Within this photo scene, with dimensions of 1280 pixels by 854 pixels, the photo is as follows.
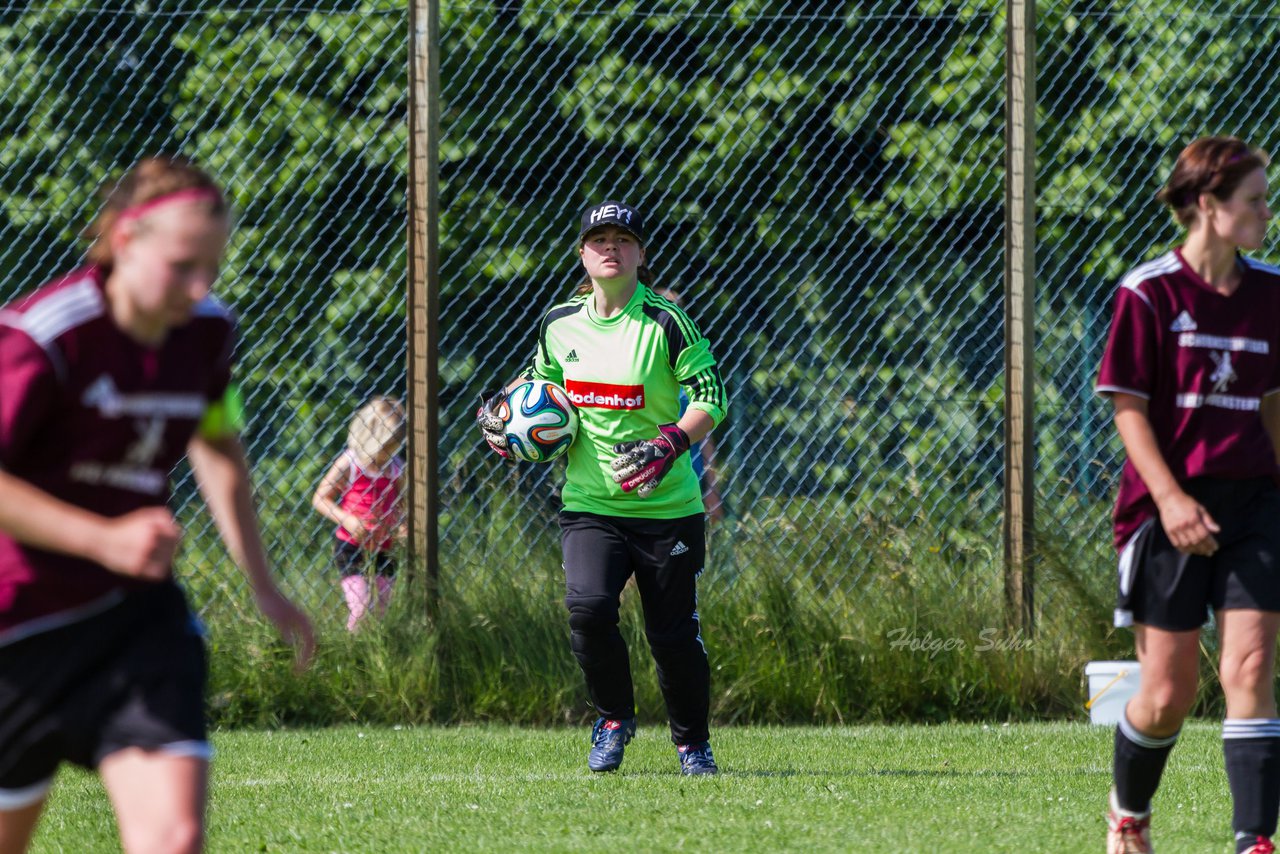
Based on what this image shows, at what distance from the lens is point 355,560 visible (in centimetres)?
753

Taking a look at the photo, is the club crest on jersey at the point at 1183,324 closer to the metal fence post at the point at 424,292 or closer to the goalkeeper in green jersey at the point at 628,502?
the goalkeeper in green jersey at the point at 628,502

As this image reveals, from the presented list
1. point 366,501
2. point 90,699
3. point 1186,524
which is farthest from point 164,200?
point 366,501

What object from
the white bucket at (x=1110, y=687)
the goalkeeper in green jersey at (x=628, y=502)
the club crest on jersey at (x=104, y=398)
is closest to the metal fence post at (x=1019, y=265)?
the white bucket at (x=1110, y=687)

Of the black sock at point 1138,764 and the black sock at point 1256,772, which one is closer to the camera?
the black sock at point 1256,772

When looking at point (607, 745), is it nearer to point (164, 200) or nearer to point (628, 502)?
point (628, 502)

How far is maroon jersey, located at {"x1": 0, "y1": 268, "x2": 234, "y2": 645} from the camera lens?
271cm

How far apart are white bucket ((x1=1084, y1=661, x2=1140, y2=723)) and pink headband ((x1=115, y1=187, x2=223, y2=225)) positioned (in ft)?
17.3

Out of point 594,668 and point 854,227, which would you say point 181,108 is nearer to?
point 854,227

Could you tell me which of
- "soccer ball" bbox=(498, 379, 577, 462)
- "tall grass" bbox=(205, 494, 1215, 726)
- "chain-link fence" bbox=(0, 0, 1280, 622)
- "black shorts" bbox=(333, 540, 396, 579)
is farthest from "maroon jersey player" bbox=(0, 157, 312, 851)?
"chain-link fence" bbox=(0, 0, 1280, 622)

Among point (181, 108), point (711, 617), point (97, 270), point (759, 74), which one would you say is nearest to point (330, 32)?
point (181, 108)

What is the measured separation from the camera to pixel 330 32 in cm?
809

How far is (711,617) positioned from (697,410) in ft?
6.56

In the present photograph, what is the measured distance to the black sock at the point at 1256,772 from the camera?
12.7 feet
